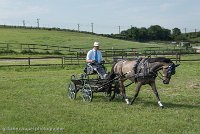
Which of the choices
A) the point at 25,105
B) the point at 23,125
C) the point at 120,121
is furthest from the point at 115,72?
the point at 23,125

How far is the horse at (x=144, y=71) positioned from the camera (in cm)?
1394

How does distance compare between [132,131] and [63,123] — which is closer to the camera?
[132,131]

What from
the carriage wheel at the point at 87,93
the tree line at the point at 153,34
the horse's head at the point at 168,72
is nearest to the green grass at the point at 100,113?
the carriage wheel at the point at 87,93

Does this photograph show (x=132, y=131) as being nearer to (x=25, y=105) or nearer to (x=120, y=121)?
(x=120, y=121)

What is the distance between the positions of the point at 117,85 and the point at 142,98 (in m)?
1.26

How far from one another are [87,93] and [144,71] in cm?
251

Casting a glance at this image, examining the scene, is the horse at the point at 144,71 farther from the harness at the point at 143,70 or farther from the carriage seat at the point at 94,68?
the carriage seat at the point at 94,68

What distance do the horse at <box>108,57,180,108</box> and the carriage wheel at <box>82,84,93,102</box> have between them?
43.3 inches

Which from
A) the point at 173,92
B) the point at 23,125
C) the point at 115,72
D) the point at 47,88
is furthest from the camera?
the point at 47,88

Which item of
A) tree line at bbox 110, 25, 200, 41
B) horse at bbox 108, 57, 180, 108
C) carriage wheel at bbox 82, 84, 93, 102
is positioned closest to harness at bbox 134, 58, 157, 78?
horse at bbox 108, 57, 180, 108

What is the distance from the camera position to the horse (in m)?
13.9

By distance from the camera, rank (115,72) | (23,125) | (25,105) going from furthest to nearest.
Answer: (115,72)
(25,105)
(23,125)

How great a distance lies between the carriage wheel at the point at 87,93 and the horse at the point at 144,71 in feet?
3.60

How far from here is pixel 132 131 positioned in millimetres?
10484
